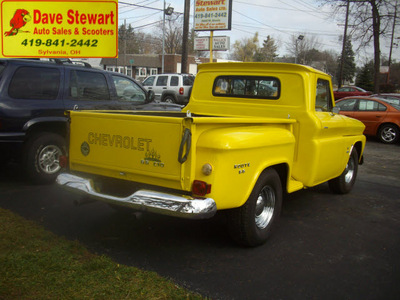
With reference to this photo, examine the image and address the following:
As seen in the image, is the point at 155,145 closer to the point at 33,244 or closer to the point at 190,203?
the point at 190,203

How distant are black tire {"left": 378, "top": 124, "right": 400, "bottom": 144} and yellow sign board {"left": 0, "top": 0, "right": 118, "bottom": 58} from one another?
10.8m

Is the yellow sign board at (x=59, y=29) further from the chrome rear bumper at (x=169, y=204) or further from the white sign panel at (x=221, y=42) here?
the white sign panel at (x=221, y=42)

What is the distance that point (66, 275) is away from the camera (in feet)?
10.6

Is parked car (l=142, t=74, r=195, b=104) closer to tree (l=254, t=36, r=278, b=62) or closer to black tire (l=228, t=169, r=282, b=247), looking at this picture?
black tire (l=228, t=169, r=282, b=247)

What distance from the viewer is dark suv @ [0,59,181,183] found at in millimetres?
5590

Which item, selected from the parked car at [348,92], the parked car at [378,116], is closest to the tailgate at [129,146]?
the parked car at [378,116]

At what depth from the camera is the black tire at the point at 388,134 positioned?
12492 millimetres

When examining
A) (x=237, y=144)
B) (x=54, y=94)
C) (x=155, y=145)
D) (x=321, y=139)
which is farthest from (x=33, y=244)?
(x=321, y=139)

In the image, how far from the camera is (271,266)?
367 cm

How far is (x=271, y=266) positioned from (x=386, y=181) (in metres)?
4.76

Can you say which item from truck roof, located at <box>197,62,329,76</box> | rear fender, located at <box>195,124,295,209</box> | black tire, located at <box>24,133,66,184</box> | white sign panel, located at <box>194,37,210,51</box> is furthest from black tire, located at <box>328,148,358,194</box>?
white sign panel, located at <box>194,37,210,51</box>

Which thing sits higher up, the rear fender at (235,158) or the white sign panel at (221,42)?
the white sign panel at (221,42)

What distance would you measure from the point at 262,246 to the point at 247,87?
2.27 meters

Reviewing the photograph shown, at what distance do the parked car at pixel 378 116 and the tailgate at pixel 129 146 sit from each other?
10.9m
